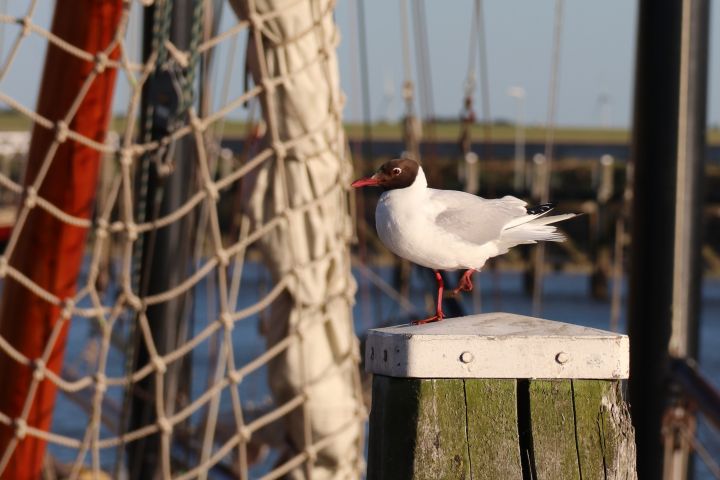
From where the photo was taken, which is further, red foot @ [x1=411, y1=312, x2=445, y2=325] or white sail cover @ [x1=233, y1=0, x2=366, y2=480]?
white sail cover @ [x1=233, y1=0, x2=366, y2=480]

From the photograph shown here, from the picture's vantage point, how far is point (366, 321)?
45.5 feet

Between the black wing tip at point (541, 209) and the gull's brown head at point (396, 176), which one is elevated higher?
the gull's brown head at point (396, 176)

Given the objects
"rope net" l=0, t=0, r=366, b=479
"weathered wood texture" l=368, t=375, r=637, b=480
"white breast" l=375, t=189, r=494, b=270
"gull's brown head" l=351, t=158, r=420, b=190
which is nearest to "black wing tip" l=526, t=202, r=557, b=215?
"white breast" l=375, t=189, r=494, b=270

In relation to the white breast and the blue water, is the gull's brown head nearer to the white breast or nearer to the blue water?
the white breast

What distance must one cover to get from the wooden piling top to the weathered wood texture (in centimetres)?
2

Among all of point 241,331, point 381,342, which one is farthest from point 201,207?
point 241,331

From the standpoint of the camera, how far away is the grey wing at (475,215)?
250cm

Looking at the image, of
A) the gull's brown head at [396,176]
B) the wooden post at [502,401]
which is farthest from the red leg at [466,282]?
the wooden post at [502,401]

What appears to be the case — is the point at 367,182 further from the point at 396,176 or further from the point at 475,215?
the point at 475,215

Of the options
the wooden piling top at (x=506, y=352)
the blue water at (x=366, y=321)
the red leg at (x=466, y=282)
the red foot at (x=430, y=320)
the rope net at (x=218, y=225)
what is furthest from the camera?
the blue water at (x=366, y=321)

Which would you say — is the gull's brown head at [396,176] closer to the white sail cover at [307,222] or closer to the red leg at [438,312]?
the red leg at [438,312]

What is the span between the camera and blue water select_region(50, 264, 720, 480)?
67.2ft

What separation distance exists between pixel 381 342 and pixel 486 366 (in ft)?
0.61

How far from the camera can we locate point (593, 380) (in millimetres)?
2242
